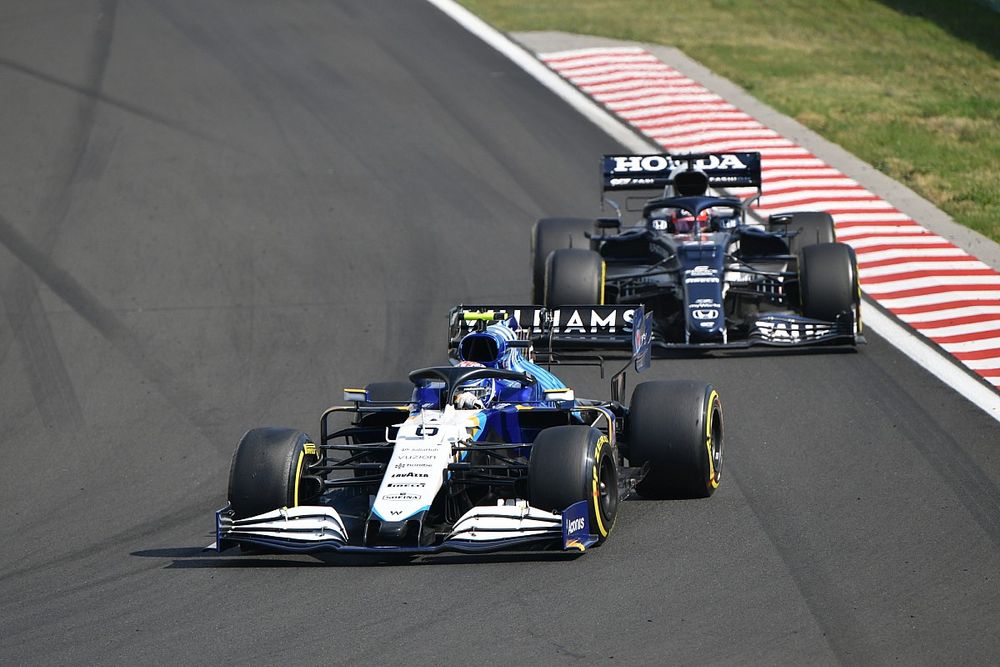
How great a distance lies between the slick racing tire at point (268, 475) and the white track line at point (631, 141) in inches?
272

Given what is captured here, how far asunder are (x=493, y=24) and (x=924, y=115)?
9863mm

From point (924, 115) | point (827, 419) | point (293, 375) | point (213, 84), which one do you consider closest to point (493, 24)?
point (213, 84)

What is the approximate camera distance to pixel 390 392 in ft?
43.1

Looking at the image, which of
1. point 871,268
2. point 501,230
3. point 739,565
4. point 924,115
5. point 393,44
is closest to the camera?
point 739,565

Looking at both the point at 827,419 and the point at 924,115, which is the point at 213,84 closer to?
the point at 924,115

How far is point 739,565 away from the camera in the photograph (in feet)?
34.6

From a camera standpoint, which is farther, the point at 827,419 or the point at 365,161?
the point at 365,161

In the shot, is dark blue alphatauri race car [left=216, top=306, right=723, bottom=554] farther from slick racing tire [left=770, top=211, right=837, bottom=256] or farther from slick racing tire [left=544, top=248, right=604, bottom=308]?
slick racing tire [left=770, top=211, right=837, bottom=256]

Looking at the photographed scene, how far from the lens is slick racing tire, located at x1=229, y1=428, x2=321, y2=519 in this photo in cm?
1133

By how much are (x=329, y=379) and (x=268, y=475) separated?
18.6ft

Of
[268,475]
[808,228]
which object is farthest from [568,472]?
[808,228]

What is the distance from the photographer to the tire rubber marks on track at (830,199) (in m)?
18.4

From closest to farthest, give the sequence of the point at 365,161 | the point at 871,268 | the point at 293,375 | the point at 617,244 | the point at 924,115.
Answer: the point at 293,375, the point at 617,244, the point at 871,268, the point at 365,161, the point at 924,115

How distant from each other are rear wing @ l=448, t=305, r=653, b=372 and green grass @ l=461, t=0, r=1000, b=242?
991 centimetres
